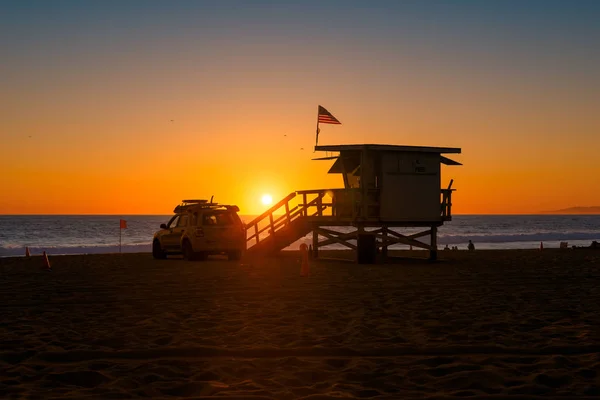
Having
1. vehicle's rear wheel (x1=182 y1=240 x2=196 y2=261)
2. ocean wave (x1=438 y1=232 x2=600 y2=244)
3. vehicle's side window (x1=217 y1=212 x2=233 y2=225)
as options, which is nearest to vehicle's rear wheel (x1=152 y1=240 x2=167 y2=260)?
vehicle's rear wheel (x1=182 y1=240 x2=196 y2=261)

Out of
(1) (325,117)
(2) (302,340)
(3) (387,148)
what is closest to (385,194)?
(3) (387,148)

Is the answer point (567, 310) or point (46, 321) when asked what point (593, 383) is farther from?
point (46, 321)

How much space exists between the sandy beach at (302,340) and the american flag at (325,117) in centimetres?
1144

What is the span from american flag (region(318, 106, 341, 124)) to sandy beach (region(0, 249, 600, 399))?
37.5 feet

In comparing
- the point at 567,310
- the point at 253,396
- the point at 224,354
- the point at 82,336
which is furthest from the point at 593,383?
the point at 82,336

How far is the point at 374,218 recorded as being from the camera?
2397 centimetres

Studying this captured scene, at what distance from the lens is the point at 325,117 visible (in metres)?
26.3

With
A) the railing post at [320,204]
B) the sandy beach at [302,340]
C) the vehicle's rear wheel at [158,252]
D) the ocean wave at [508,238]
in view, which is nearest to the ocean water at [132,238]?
the ocean wave at [508,238]

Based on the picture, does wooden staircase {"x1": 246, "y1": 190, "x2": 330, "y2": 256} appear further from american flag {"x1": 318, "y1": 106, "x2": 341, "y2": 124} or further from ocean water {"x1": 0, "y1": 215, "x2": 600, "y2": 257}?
ocean water {"x1": 0, "y1": 215, "x2": 600, "y2": 257}

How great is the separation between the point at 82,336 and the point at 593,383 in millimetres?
6153

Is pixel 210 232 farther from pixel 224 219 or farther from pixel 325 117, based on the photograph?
pixel 325 117

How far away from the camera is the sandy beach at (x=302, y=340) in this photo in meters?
6.20

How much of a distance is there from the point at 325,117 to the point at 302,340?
1859cm

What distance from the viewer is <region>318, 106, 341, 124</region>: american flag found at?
86.0 feet
